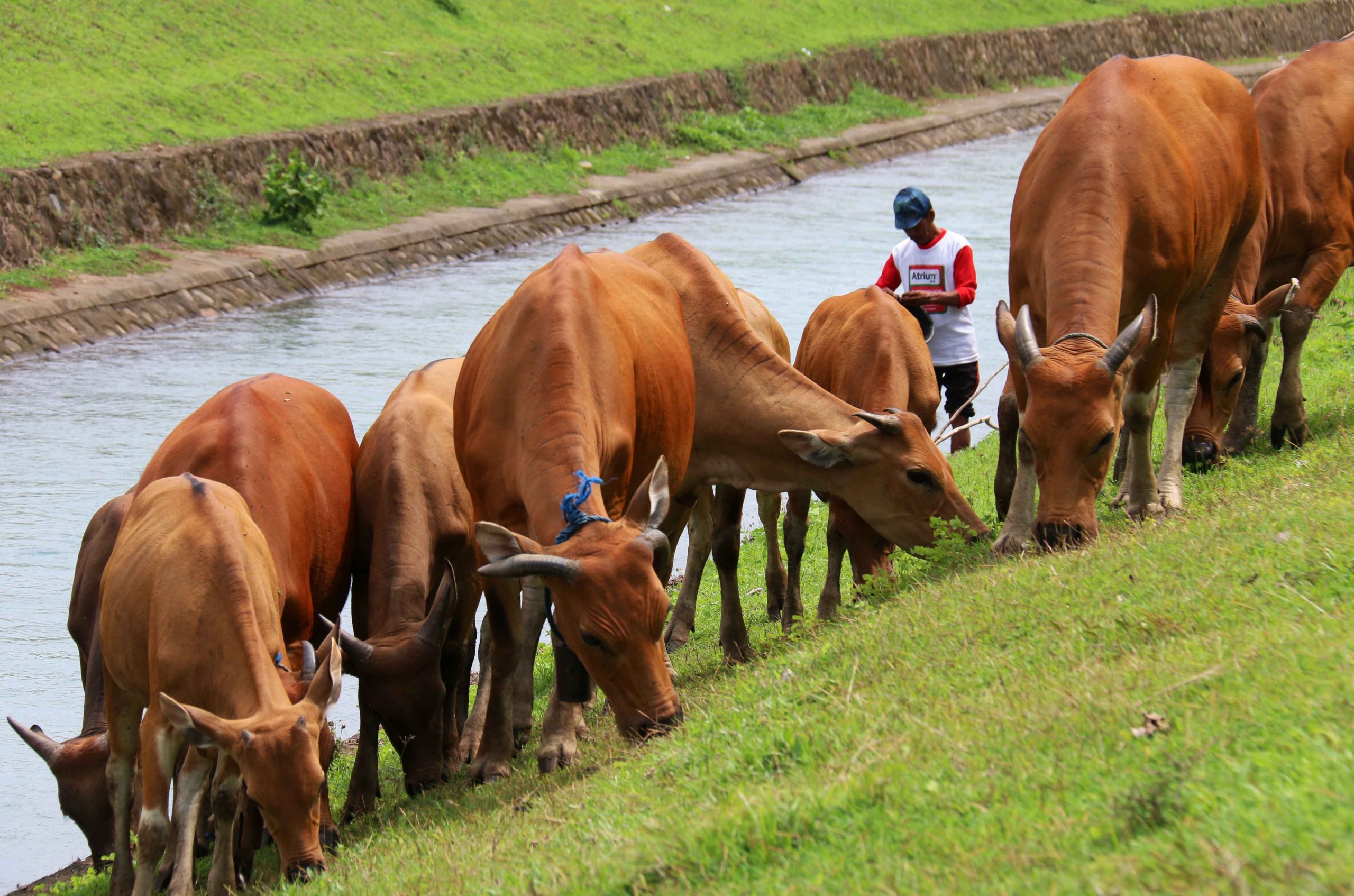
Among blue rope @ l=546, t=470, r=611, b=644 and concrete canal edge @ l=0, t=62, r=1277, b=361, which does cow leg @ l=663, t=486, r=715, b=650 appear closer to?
blue rope @ l=546, t=470, r=611, b=644

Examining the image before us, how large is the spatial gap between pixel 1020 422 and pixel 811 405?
1.24m

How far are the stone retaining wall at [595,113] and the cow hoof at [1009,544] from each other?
47.9 ft

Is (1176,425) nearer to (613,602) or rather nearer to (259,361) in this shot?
(613,602)

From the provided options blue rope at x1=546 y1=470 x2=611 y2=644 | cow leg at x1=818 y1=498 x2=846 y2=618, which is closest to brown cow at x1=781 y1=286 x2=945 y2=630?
cow leg at x1=818 y1=498 x2=846 y2=618

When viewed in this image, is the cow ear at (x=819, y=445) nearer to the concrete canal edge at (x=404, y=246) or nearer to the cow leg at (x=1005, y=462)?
the cow leg at (x=1005, y=462)

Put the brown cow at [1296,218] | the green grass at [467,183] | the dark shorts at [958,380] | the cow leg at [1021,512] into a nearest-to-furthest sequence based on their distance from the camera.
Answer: the cow leg at [1021,512]
the brown cow at [1296,218]
the dark shorts at [958,380]
the green grass at [467,183]

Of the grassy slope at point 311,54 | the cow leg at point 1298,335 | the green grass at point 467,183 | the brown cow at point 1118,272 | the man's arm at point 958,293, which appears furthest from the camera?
the grassy slope at point 311,54

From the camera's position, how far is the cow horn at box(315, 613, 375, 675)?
24.1 feet

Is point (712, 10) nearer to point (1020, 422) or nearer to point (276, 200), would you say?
point (276, 200)

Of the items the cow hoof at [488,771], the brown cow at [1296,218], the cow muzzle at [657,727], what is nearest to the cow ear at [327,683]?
the cow hoof at [488,771]

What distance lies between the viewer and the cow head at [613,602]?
6.25 meters

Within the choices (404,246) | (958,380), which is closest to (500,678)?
(958,380)

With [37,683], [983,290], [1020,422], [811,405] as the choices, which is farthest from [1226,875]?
[983,290]

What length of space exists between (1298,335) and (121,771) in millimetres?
7174
